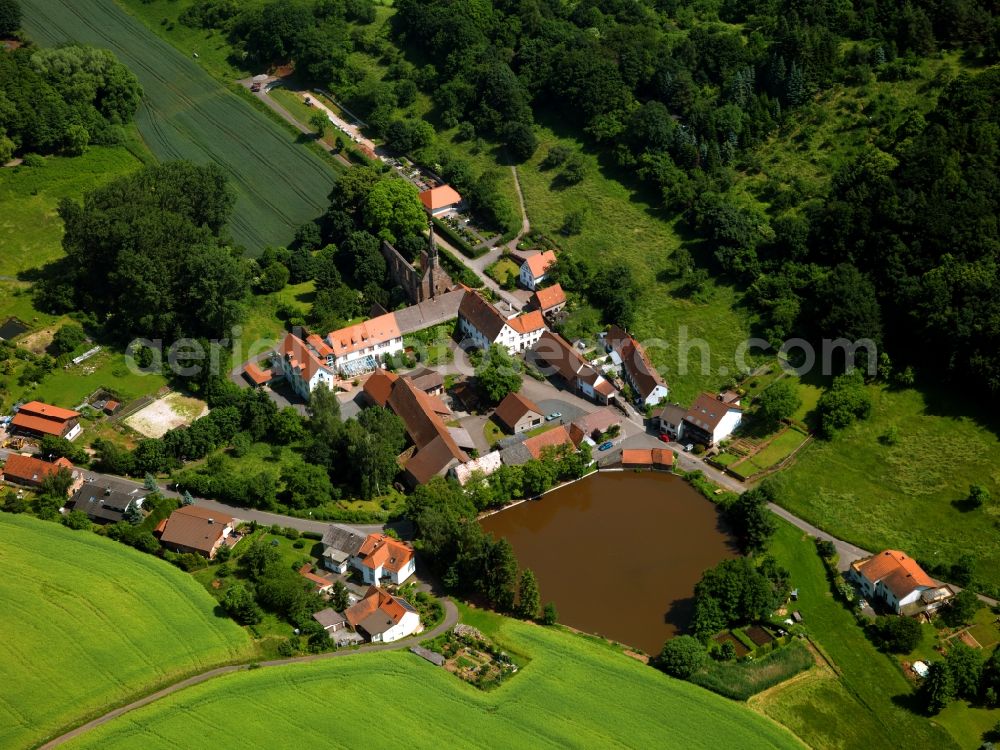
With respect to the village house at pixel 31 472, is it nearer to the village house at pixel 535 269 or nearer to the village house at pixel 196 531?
the village house at pixel 196 531

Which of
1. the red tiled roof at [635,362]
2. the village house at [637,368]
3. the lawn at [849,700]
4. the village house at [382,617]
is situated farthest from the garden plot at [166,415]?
the lawn at [849,700]

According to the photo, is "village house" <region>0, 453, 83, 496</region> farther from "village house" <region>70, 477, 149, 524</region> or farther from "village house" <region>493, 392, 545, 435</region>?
"village house" <region>493, 392, 545, 435</region>

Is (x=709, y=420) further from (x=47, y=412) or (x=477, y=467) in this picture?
(x=47, y=412)

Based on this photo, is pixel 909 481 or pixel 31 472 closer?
pixel 31 472

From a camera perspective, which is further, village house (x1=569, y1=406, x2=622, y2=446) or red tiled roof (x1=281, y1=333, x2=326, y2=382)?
red tiled roof (x1=281, y1=333, x2=326, y2=382)

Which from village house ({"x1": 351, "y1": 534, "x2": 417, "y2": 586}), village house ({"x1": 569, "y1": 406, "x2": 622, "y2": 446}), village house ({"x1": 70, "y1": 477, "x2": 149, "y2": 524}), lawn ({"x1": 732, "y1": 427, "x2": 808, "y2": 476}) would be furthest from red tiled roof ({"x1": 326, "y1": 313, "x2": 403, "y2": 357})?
lawn ({"x1": 732, "y1": 427, "x2": 808, "y2": 476})

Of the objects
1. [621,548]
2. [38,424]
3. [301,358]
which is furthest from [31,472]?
[621,548]
